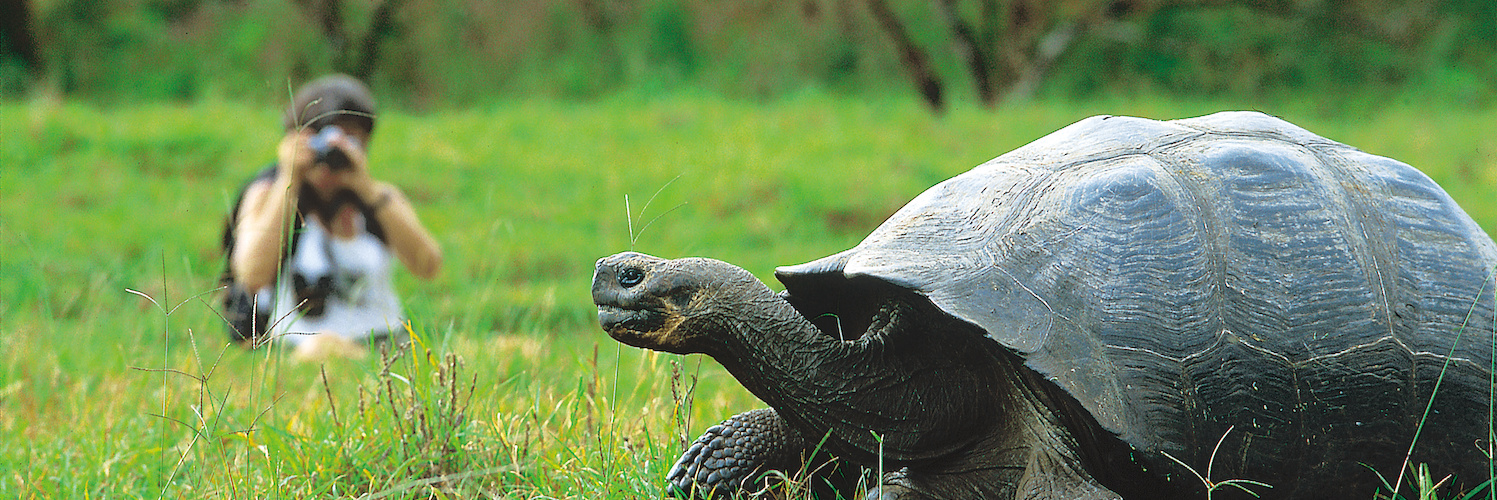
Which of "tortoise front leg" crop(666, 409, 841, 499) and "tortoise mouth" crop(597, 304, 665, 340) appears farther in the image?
"tortoise front leg" crop(666, 409, 841, 499)

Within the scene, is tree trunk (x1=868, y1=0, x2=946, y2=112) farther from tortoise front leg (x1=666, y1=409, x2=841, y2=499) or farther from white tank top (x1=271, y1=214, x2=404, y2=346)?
tortoise front leg (x1=666, y1=409, x2=841, y2=499)

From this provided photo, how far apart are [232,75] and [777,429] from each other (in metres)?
10.5

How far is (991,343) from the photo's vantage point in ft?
5.92

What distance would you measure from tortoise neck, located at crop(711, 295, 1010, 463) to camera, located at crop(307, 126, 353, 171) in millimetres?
2860

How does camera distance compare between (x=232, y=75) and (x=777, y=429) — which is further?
(x=232, y=75)

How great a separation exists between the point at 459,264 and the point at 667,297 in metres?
5.00

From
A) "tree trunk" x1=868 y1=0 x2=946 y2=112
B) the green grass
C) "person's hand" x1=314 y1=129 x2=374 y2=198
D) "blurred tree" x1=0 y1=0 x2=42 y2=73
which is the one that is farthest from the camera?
"blurred tree" x1=0 y1=0 x2=42 y2=73

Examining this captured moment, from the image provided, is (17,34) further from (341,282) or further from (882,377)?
(882,377)

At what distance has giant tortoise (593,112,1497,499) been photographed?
1.82 meters

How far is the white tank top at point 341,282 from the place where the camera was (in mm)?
4684

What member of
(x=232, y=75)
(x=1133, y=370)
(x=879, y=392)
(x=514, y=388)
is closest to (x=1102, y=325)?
(x=1133, y=370)

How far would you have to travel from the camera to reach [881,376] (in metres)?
1.97

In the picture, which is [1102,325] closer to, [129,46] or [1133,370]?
[1133,370]

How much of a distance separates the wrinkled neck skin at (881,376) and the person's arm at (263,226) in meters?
2.94
